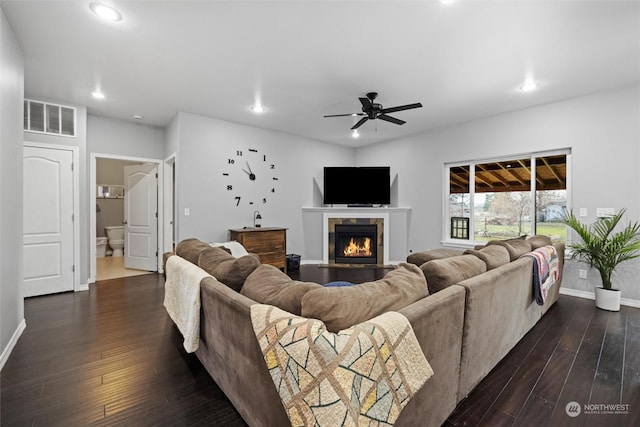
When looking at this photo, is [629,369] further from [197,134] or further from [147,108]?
[147,108]

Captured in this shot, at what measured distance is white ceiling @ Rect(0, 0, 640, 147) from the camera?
2197 mm

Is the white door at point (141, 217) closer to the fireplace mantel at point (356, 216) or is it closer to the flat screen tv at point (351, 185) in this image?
the fireplace mantel at point (356, 216)

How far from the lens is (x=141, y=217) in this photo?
5301 millimetres

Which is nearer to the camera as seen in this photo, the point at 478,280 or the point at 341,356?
the point at 341,356

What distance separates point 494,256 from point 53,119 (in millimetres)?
5626

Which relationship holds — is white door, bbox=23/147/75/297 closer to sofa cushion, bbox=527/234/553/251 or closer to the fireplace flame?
the fireplace flame

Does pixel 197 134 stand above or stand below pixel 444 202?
above

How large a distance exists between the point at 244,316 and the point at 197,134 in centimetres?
398

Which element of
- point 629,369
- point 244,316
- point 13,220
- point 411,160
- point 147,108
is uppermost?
point 147,108

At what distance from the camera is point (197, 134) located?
4527 mm

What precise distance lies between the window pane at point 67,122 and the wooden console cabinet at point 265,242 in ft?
8.70

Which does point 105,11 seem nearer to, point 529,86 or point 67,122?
point 67,122

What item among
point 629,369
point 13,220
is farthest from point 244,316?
point 629,369

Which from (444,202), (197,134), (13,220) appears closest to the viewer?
(13,220)
